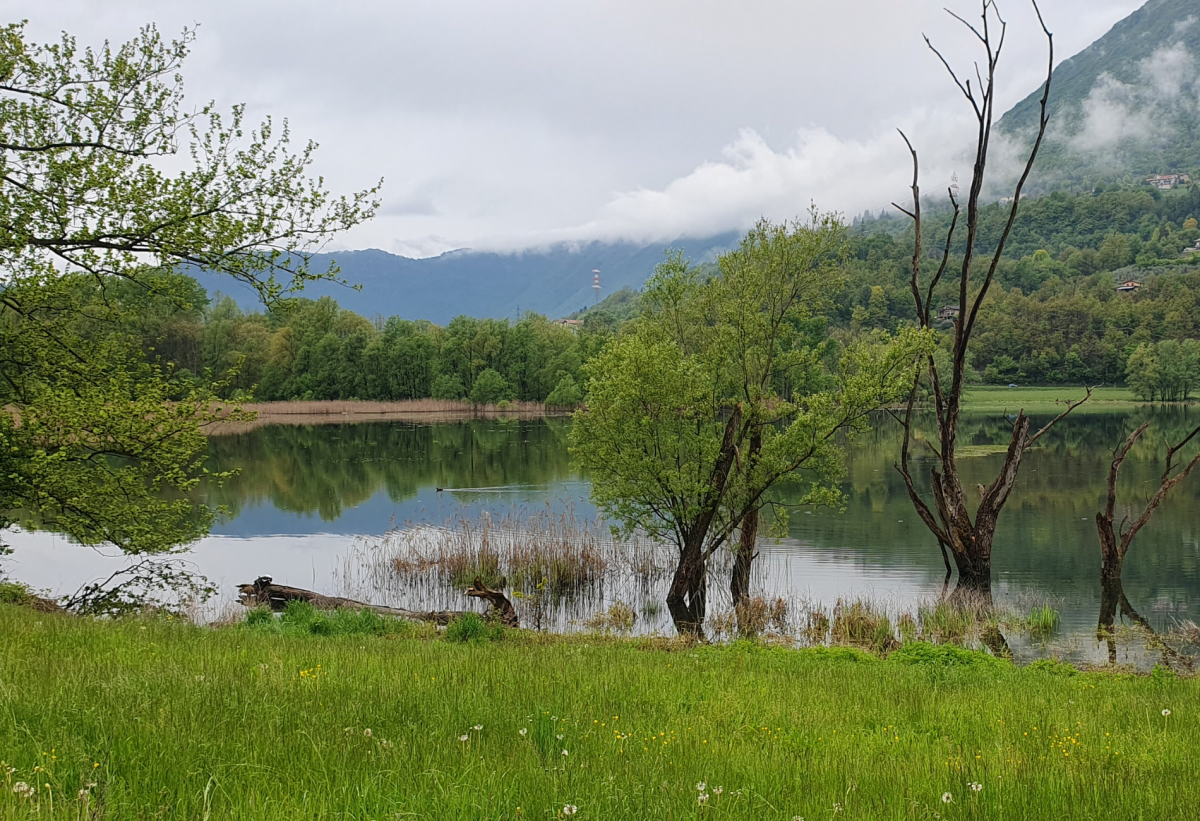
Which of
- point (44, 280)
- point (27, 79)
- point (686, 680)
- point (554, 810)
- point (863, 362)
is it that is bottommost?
point (686, 680)

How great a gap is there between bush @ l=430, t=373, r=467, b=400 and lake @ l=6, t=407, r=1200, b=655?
44.6 meters

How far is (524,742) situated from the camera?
455 cm

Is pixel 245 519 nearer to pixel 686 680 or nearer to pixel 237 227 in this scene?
pixel 237 227

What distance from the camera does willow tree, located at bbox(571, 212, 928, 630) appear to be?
61.2ft

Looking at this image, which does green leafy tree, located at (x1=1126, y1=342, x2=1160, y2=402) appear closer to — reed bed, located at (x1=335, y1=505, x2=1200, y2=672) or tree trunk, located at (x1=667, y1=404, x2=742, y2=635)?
reed bed, located at (x1=335, y1=505, x2=1200, y2=672)

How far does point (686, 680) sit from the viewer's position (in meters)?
7.83

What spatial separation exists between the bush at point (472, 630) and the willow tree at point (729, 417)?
5949mm

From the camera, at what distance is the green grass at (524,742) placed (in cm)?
355

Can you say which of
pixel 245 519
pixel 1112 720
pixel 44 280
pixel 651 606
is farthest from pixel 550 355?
pixel 1112 720

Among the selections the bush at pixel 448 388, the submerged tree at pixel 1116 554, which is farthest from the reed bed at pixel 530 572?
the bush at pixel 448 388

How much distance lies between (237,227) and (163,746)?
33.2 feet

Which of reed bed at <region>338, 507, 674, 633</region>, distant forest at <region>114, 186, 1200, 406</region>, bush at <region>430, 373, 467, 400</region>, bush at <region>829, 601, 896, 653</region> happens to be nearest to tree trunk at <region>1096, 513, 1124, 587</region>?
bush at <region>829, 601, 896, 653</region>

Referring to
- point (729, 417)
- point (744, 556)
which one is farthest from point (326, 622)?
point (729, 417)

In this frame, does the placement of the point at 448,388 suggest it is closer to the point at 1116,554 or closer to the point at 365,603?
the point at 365,603
